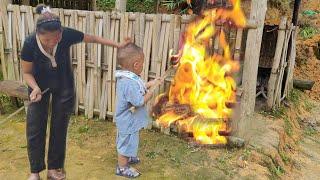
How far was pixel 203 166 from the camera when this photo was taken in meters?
4.97

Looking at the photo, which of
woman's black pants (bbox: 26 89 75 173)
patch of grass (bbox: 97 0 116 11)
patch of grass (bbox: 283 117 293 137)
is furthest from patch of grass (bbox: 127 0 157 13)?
woman's black pants (bbox: 26 89 75 173)

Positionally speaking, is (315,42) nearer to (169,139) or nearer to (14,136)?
(169,139)

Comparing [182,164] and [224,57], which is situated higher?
[224,57]

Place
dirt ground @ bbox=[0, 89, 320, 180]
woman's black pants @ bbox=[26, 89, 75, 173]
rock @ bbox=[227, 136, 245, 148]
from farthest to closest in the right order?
rock @ bbox=[227, 136, 245, 148] < dirt ground @ bbox=[0, 89, 320, 180] < woman's black pants @ bbox=[26, 89, 75, 173]

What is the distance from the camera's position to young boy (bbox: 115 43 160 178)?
4.09 metres

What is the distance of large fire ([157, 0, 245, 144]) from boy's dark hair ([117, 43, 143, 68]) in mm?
1528

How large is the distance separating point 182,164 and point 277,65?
3665 millimetres

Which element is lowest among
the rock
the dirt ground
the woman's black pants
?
the dirt ground

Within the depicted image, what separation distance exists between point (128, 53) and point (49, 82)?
2.94ft

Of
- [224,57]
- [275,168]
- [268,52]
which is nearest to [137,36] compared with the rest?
[224,57]

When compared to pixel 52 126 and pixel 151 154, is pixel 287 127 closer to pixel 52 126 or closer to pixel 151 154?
pixel 151 154

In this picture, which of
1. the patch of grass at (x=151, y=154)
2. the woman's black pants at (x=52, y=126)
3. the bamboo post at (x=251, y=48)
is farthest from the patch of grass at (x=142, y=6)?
the woman's black pants at (x=52, y=126)

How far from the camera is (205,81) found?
5637 millimetres

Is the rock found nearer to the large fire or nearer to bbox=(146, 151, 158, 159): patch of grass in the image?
the large fire
